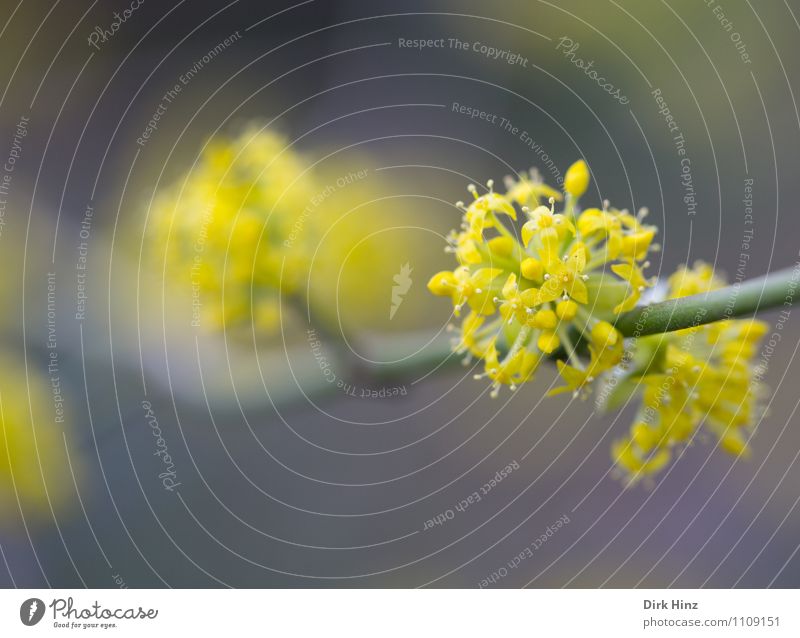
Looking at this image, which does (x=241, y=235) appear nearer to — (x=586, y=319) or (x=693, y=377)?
(x=586, y=319)

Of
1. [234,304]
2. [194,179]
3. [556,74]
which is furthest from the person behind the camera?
[556,74]

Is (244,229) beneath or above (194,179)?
beneath

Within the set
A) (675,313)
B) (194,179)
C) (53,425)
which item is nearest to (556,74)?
(194,179)
